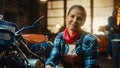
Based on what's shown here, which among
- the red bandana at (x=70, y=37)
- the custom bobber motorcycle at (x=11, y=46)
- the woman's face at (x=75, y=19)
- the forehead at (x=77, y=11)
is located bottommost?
the custom bobber motorcycle at (x=11, y=46)

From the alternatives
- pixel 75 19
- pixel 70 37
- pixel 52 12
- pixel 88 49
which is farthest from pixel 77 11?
pixel 52 12

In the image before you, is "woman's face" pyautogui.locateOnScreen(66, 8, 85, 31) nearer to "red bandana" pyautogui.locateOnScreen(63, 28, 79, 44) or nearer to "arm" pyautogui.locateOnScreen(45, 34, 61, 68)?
"red bandana" pyautogui.locateOnScreen(63, 28, 79, 44)

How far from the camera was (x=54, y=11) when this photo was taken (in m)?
18.5

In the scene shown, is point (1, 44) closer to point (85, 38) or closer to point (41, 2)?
point (85, 38)

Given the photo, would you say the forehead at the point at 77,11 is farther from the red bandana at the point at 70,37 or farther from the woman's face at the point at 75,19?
the red bandana at the point at 70,37

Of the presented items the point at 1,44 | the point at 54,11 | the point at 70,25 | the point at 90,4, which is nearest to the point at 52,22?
the point at 54,11

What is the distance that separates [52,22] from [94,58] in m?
15.2

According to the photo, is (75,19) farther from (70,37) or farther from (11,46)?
(11,46)

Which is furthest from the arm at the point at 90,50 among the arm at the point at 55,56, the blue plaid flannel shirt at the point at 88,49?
the arm at the point at 55,56

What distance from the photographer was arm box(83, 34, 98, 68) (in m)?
3.21

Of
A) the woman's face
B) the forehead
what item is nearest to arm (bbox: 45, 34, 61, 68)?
the woman's face

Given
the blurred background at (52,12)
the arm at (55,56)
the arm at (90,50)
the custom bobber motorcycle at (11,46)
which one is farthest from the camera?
the blurred background at (52,12)

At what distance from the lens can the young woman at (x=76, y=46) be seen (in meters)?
3.23

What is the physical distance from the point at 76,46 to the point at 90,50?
0.47 feet
